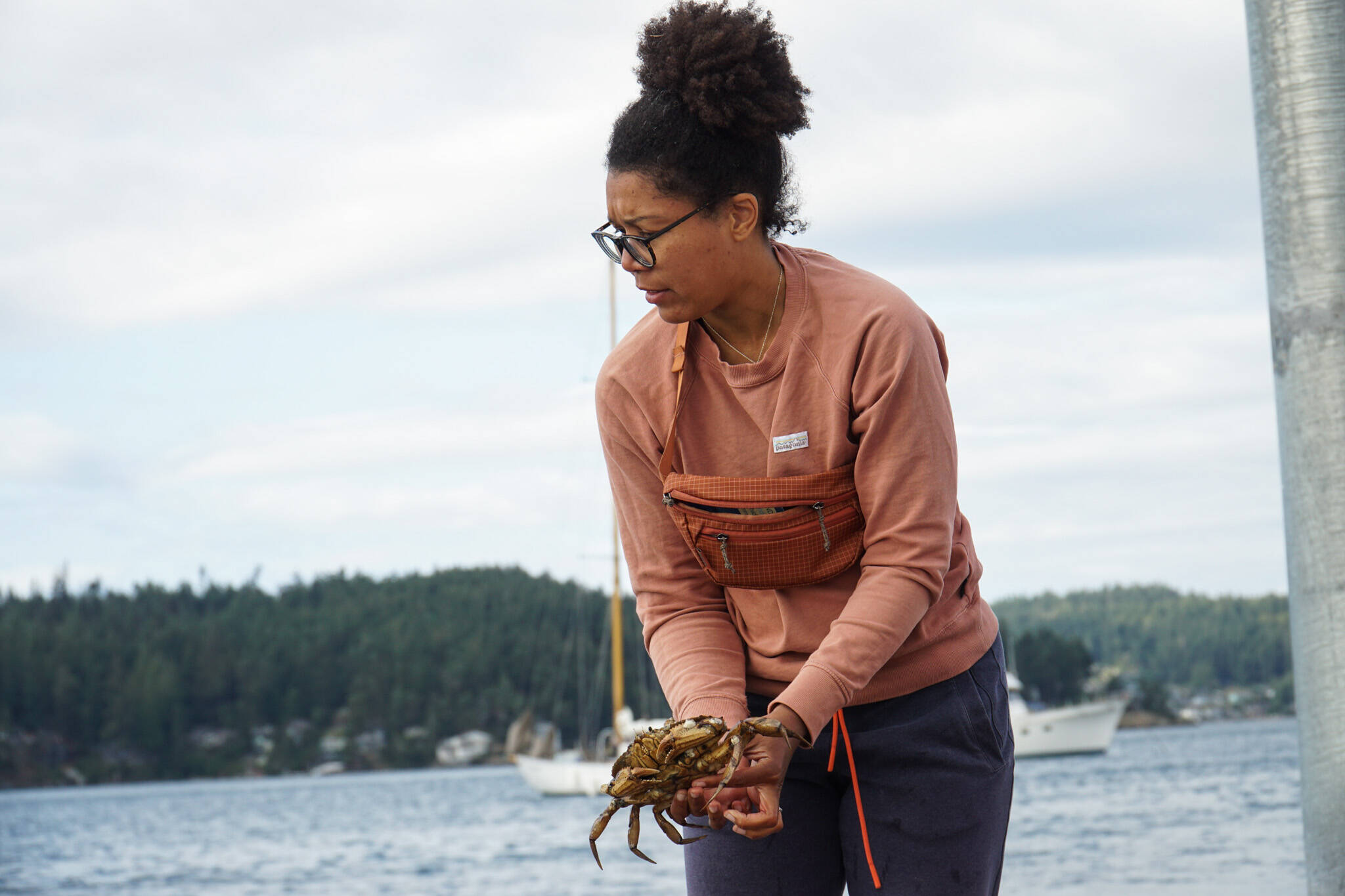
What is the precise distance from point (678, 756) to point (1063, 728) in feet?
199

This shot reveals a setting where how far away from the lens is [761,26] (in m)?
2.19

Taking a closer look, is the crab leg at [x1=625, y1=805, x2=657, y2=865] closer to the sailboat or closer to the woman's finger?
the woman's finger

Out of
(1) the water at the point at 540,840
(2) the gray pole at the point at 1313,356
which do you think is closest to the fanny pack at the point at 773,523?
(2) the gray pole at the point at 1313,356

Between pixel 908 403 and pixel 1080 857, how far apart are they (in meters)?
24.7

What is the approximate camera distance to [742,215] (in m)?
2.21

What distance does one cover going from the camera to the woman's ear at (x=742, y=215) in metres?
2.18

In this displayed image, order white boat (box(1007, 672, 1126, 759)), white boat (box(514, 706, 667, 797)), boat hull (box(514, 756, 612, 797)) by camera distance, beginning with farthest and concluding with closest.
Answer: white boat (box(1007, 672, 1126, 759)) → boat hull (box(514, 756, 612, 797)) → white boat (box(514, 706, 667, 797))

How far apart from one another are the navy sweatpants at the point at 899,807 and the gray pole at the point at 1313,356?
49 cm

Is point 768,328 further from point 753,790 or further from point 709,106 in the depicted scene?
point 753,790

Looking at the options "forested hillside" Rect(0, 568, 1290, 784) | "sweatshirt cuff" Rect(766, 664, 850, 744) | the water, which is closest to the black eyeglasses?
"sweatshirt cuff" Rect(766, 664, 850, 744)

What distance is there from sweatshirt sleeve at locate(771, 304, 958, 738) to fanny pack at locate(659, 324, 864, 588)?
4cm

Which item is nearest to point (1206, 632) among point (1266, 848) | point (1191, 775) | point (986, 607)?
point (1191, 775)

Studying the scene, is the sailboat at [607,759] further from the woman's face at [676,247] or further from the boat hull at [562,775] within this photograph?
the woman's face at [676,247]

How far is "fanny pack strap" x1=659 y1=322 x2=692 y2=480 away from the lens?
2.29 meters
